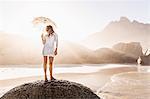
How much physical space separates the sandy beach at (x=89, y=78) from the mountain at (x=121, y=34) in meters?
0.32

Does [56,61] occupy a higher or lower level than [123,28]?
lower

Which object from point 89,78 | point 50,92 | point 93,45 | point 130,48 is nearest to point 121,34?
point 130,48

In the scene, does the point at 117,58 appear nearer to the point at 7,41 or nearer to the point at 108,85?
the point at 108,85

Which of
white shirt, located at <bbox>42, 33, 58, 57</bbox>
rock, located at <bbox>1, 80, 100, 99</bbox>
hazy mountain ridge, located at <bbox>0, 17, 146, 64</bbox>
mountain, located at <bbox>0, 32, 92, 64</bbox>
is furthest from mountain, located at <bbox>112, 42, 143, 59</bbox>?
rock, located at <bbox>1, 80, 100, 99</bbox>

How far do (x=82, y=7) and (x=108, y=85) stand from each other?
1006 millimetres

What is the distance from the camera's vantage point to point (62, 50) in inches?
181

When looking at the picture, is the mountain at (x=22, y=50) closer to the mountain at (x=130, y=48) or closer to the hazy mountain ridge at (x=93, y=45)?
the hazy mountain ridge at (x=93, y=45)

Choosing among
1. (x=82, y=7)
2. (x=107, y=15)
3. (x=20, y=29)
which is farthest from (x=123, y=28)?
(x=20, y=29)

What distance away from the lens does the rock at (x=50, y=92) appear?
7.97ft

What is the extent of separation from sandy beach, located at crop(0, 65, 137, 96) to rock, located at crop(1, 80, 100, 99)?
6.13 ft

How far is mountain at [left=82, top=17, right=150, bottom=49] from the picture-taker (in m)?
4.62

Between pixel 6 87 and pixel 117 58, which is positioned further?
pixel 117 58

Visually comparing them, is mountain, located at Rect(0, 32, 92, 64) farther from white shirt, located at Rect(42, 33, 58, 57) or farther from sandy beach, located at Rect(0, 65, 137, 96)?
white shirt, located at Rect(42, 33, 58, 57)

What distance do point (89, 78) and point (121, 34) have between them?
69 centimetres
